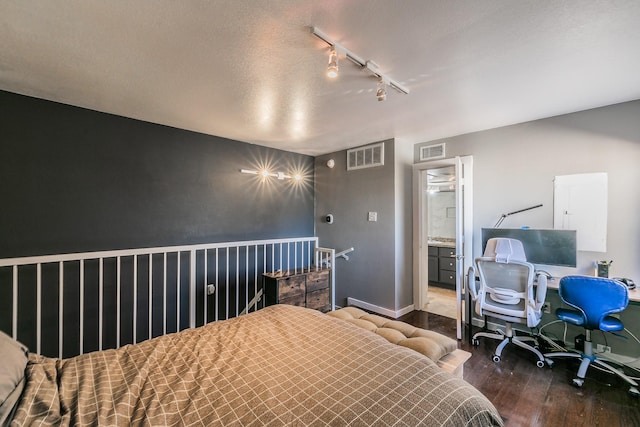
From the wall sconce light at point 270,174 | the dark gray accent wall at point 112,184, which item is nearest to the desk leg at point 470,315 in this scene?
the dark gray accent wall at point 112,184

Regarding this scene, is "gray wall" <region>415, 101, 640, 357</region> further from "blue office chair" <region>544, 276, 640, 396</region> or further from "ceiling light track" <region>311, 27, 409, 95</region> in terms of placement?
"ceiling light track" <region>311, 27, 409, 95</region>

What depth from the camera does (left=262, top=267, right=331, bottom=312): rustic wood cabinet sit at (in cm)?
280

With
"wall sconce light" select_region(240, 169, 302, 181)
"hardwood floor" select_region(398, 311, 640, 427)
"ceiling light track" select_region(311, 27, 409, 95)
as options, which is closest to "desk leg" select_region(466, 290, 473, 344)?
"hardwood floor" select_region(398, 311, 640, 427)

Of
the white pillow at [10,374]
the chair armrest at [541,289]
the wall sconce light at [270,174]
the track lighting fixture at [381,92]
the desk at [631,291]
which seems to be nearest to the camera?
the white pillow at [10,374]

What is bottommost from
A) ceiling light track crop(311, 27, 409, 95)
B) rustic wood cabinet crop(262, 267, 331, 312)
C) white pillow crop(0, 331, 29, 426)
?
rustic wood cabinet crop(262, 267, 331, 312)

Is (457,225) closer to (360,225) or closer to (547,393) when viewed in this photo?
(360,225)

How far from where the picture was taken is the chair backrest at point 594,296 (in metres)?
2.03

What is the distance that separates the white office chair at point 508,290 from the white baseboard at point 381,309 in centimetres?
95

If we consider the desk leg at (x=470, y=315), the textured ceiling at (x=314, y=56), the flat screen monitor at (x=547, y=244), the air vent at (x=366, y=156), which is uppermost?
the textured ceiling at (x=314, y=56)

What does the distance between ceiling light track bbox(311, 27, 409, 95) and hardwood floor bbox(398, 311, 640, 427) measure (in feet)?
8.39

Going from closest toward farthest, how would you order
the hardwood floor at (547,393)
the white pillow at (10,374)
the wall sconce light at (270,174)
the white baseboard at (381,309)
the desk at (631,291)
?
the white pillow at (10,374) → the hardwood floor at (547,393) → the desk at (631,291) → the white baseboard at (381,309) → the wall sconce light at (270,174)

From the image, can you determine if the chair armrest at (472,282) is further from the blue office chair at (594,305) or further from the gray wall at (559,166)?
the blue office chair at (594,305)

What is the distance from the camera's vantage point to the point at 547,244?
267 centimetres

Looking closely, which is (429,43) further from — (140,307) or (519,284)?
(140,307)
